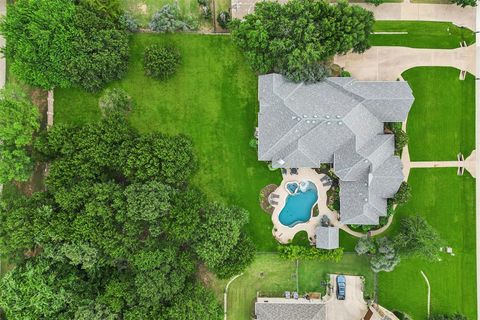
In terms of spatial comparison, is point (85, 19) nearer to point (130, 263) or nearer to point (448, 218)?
point (130, 263)

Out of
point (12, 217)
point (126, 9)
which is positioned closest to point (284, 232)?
point (12, 217)

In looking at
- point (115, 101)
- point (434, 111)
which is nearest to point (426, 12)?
point (434, 111)

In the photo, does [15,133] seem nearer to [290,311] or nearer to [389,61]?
[290,311]

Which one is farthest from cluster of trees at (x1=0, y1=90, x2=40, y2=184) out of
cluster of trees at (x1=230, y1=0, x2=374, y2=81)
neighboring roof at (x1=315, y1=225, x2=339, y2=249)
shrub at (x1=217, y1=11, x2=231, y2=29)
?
neighboring roof at (x1=315, y1=225, x2=339, y2=249)

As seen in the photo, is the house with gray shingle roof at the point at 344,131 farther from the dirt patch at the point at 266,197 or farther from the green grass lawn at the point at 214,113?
the dirt patch at the point at 266,197

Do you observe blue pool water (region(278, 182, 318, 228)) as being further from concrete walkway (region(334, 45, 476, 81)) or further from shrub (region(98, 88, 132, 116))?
shrub (region(98, 88, 132, 116))
